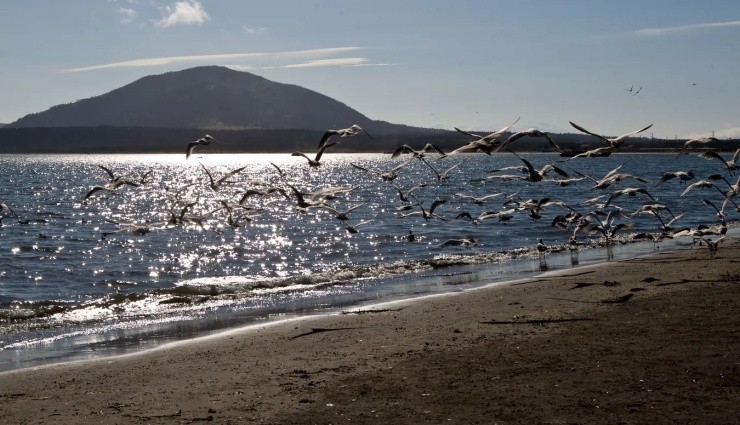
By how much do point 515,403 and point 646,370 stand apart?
2012mm

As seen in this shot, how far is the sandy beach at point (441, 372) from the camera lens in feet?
33.3

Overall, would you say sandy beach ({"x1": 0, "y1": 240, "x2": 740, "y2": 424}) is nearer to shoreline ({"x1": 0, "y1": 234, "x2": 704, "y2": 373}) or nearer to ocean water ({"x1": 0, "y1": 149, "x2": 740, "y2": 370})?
shoreline ({"x1": 0, "y1": 234, "x2": 704, "y2": 373})

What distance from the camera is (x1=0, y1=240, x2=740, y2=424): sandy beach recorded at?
33.3 feet

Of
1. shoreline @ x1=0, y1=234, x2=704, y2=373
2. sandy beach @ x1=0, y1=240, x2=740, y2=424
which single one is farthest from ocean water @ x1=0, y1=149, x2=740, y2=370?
sandy beach @ x1=0, y1=240, x2=740, y2=424

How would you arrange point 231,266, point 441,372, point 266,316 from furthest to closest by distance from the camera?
point 231,266 → point 266,316 → point 441,372

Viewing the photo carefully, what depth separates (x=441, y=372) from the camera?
39.0 ft

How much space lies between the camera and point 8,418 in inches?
433

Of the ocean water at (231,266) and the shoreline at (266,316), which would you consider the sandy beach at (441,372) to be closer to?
the shoreline at (266,316)

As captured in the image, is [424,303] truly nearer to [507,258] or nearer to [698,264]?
[698,264]

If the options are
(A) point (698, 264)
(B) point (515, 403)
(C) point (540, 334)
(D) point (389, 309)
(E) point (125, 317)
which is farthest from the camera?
(A) point (698, 264)

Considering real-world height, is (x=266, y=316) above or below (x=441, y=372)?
below

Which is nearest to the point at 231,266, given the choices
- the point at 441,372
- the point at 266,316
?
the point at 266,316

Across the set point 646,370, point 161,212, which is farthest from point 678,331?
point 161,212

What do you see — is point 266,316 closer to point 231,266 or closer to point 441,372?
point 441,372
